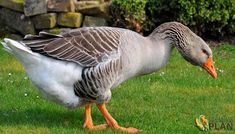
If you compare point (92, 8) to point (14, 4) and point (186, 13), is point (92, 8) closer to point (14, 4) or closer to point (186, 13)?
point (14, 4)

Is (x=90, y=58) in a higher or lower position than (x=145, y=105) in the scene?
higher

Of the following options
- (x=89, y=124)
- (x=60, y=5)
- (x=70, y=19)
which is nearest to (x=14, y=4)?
(x=60, y=5)

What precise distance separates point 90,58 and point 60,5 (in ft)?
19.6

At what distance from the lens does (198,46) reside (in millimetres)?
7281

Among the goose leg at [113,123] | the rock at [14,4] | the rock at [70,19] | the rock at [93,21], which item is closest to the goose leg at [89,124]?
the goose leg at [113,123]

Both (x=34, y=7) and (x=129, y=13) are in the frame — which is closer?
(x=129, y=13)

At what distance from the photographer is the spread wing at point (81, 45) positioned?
22.6 feet

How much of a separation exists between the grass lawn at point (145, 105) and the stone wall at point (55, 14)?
2.42 meters

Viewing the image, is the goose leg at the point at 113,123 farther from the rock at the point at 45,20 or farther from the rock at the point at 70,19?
the rock at the point at 45,20

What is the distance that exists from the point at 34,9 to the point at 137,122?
583cm

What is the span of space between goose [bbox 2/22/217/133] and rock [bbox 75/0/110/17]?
5630 mm

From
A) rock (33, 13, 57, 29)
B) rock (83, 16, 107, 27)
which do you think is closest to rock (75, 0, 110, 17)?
rock (83, 16, 107, 27)

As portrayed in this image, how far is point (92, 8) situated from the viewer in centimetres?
1283

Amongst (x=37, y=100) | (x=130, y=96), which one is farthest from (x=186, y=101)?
(x=37, y=100)
